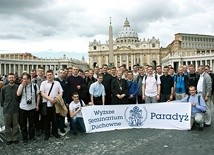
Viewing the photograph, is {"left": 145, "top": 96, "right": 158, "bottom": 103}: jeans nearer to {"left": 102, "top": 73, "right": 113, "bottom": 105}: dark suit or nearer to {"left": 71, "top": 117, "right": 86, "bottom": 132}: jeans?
{"left": 102, "top": 73, "right": 113, "bottom": 105}: dark suit

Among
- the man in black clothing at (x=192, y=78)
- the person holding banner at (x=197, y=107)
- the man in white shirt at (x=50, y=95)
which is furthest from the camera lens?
the man in black clothing at (x=192, y=78)

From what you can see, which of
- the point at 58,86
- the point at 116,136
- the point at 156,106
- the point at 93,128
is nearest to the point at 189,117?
the point at 156,106

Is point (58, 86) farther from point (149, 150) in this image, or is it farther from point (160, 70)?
point (160, 70)

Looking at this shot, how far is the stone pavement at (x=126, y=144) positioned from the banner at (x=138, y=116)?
349 millimetres

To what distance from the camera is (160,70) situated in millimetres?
10641

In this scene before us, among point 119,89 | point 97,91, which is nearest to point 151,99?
point 119,89

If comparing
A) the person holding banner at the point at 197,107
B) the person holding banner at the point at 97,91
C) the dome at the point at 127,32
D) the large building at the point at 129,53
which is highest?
the dome at the point at 127,32

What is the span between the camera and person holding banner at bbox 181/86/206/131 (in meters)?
8.98

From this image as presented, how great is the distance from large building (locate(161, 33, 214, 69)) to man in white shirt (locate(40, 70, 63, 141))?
231 feet

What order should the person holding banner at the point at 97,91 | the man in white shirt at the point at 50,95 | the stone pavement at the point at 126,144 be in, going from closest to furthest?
1. the stone pavement at the point at 126,144
2. the man in white shirt at the point at 50,95
3. the person holding banner at the point at 97,91

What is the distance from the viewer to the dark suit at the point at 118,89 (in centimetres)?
987

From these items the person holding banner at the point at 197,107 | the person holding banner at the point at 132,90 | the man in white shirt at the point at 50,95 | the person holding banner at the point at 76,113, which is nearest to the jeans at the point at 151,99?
the person holding banner at the point at 132,90

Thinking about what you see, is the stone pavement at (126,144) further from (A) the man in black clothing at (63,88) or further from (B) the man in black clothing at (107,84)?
(B) the man in black clothing at (107,84)

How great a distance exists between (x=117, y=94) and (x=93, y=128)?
1388 millimetres
